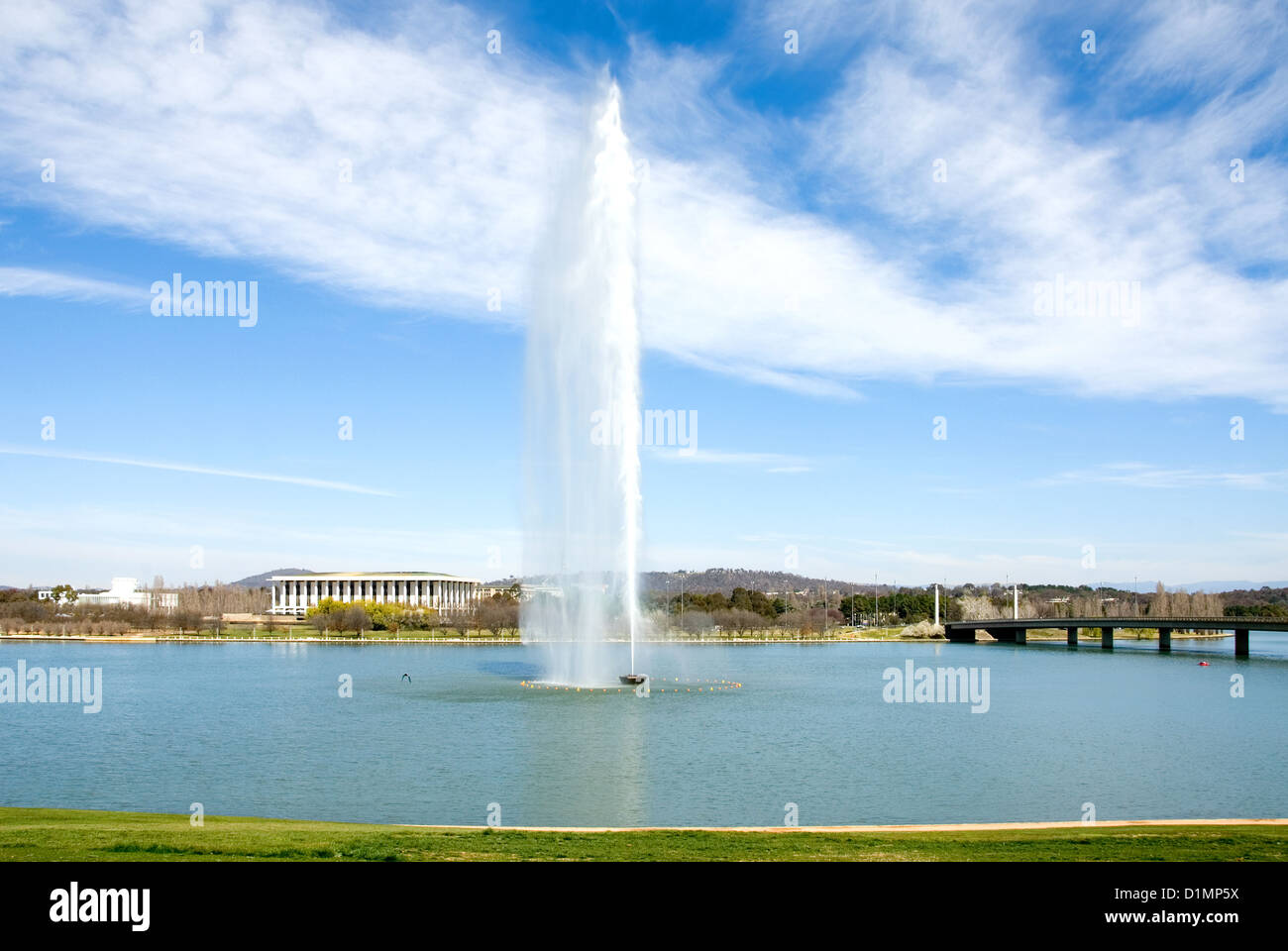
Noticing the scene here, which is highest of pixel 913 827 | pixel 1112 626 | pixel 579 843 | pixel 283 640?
pixel 579 843

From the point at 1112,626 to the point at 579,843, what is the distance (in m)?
135

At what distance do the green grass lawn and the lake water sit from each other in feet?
16.1

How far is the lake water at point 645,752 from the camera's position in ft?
92.7

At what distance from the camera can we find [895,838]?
2028cm

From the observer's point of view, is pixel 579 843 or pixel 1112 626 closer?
pixel 579 843

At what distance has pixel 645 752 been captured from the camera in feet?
121

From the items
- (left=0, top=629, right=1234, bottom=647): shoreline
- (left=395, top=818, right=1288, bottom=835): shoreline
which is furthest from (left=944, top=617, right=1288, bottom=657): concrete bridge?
(left=395, top=818, right=1288, bottom=835): shoreline

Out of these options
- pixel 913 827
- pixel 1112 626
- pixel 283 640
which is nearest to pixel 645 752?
pixel 913 827

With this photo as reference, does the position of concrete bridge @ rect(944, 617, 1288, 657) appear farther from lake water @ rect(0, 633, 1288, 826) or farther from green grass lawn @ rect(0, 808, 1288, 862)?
green grass lawn @ rect(0, 808, 1288, 862)

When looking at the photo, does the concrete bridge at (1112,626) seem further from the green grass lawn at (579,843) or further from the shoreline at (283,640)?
the green grass lawn at (579,843)

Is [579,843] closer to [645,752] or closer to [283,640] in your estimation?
[645,752]

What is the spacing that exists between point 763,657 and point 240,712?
65.4 meters

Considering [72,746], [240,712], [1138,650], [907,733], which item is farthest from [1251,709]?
[1138,650]
